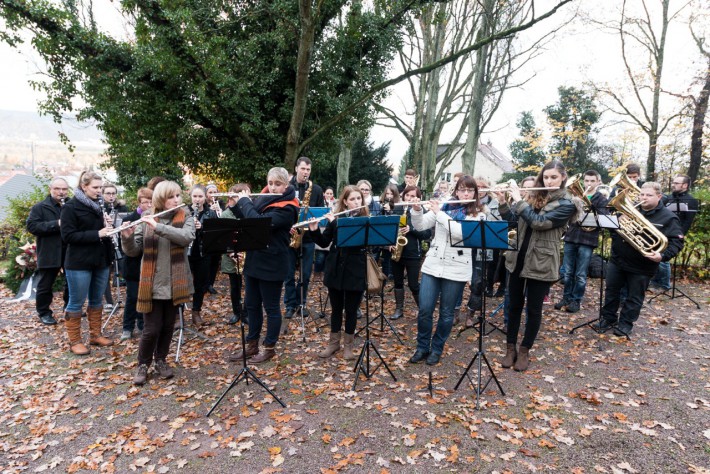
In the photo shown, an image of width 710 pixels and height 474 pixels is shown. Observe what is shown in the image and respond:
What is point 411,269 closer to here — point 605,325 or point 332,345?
point 332,345

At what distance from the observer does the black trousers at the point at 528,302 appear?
15.4 feet

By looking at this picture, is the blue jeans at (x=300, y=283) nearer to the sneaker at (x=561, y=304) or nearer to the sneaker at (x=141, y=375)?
the sneaker at (x=141, y=375)

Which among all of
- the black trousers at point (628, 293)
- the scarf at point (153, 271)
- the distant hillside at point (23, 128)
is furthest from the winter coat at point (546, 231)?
the distant hillside at point (23, 128)

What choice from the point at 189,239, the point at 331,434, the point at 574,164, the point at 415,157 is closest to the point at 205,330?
the point at 189,239

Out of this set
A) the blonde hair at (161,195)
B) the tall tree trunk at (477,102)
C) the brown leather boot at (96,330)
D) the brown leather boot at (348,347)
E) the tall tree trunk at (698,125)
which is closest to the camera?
the blonde hair at (161,195)

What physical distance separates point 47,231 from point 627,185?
9034mm

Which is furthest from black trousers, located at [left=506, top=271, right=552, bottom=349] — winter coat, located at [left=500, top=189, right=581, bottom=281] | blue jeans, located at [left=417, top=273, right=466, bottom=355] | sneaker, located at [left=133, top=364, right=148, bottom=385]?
sneaker, located at [left=133, top=364, right=148, bottom=385]

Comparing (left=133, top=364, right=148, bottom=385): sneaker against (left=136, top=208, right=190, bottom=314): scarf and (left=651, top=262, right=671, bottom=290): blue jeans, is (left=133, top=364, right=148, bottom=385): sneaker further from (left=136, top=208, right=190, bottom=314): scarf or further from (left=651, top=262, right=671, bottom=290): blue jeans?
(left=651, top=262, right=671, bottom=290): blue jeans

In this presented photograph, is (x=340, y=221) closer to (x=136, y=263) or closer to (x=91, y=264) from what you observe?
(x=136, y=263)

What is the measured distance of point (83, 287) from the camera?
5.33 meters

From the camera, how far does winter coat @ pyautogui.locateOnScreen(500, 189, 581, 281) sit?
441 centimetres

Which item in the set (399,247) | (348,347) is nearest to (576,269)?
(399,247)

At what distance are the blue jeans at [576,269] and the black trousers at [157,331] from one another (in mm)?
6571

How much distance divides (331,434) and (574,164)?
91.1 feet
